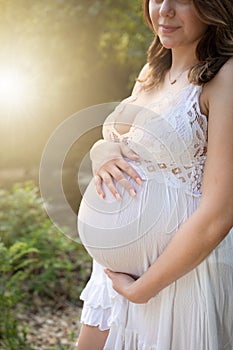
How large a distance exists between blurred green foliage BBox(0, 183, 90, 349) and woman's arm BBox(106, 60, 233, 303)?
1.88 m

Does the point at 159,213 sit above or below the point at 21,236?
above

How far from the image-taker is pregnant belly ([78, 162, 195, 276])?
176 cm

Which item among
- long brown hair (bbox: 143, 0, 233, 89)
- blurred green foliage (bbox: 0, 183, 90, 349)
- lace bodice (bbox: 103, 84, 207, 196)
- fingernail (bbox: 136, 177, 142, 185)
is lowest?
blurred green foliage (bbox: 0, 183, 90, 349)

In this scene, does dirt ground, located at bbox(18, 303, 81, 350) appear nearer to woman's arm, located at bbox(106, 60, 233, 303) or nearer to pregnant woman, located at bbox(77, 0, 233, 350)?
pregnant woman, located at bbox(77, 0, 233, 350)

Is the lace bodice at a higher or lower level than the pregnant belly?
higher

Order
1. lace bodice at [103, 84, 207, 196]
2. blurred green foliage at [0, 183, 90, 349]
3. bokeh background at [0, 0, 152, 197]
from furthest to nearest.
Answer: bokeh background at [0, 0, 152, 197] < blurred green foliage at [0, 183, 90, 349] < lace bodice at [103, 84, 207, 196]

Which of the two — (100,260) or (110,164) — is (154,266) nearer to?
(100,260)

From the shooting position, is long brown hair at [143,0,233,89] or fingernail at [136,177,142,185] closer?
long brown hair at [143,0,233,89]

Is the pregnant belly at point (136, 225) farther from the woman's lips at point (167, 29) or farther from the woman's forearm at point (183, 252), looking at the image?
the woman's lips at point (167, 29)

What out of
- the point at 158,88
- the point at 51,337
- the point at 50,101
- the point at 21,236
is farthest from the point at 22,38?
the point at 158,88

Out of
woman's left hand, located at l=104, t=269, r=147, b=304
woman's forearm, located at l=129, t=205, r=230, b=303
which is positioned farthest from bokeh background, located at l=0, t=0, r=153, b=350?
woman's forearm, located at l=129, t=205, r=230, b=303

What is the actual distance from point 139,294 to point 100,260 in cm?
17

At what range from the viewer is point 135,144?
1851 mm

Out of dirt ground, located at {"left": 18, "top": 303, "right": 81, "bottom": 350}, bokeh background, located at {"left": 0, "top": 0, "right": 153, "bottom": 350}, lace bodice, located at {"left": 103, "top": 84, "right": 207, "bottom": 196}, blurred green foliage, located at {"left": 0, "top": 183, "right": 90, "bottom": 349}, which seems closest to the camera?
lace bodice, located at {"left": 103, "top": 84, "right": 207, "bottom": 196}
